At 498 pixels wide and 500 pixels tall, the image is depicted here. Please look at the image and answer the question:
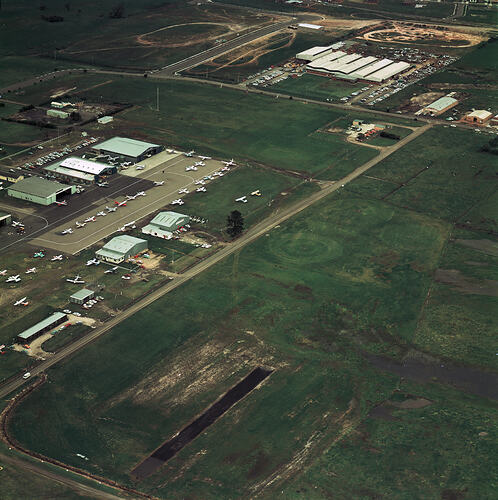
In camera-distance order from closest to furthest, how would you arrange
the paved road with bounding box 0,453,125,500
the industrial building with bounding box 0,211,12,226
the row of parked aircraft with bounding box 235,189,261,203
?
1. the paved road with bounding box 0,453,125,500
2. the industrial building with bounding box 0,211,12,226
3. the row of parked aircraft with bounding box 235,189,261,203

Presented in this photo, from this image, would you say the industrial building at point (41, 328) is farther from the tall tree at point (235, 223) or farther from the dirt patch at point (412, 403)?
the dirt patch at point (412, 403)

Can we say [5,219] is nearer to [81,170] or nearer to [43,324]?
[81,170]

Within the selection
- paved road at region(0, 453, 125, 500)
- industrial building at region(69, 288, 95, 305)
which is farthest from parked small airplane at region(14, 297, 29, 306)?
paved road at region(0, 453, 125, 500)

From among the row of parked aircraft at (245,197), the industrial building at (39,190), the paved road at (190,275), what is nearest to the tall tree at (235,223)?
the paved road at (190,275)

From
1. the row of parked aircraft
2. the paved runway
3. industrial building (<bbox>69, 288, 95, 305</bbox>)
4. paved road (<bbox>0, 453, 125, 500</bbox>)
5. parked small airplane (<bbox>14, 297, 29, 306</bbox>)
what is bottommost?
paved road (<bbox>0, 453, 125, 500</bbox>)

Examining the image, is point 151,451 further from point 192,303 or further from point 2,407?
point 192,303

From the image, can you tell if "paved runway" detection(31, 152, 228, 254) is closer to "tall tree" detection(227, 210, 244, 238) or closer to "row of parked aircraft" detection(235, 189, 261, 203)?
"row of parked aircraft" detection(235, 189, 261, 203)
